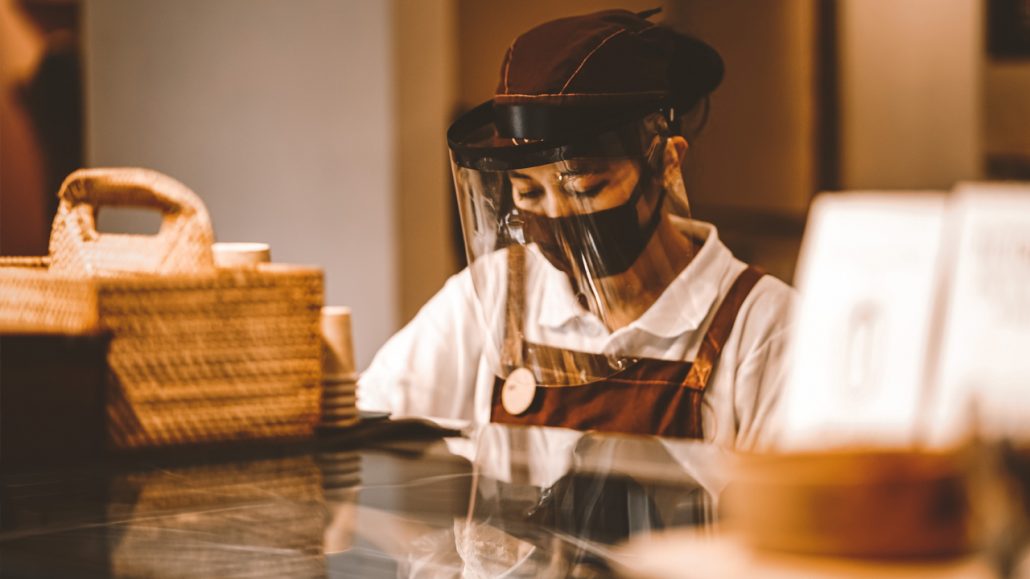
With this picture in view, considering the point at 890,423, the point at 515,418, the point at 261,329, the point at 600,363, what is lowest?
the point at 515,418

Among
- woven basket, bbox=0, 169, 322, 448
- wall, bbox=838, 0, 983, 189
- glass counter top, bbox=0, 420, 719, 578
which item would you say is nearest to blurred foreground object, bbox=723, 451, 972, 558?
glass counter top, bbox=0, 420, 719, 578

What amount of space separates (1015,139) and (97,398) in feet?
8.89

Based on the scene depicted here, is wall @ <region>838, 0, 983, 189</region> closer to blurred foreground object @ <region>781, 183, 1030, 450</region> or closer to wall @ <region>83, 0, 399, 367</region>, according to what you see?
wall @ <region>83, 0, 399, 367</region>

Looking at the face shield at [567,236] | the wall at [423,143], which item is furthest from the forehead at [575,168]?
the wall at [423,143]

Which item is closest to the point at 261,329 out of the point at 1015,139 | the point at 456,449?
the point at 456,449

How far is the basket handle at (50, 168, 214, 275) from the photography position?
1.45 metres

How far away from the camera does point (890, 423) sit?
0.54m

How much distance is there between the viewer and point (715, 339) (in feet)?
6.01

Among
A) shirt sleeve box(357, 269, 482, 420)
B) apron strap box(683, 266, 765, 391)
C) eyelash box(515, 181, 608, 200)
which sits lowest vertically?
shirt sleeve box(357, 269, 482, 420)

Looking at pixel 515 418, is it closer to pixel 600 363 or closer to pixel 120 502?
pixel 600 363

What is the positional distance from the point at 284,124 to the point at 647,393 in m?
1.76

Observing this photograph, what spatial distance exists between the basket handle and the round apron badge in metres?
0.59

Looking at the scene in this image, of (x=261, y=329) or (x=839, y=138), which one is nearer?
(x=261, y=329)

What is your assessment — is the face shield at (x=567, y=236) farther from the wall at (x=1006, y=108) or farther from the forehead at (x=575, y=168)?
the wall at (x=1006, y=108)
